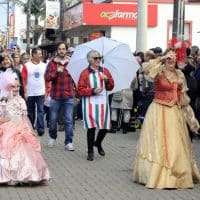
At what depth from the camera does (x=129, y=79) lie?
472 inches

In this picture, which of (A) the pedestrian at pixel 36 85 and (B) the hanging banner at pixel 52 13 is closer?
(A) the pedestrian at pixel 36 85

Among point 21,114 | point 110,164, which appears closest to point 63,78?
point 110,164

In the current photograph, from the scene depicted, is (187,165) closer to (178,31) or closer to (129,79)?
(129,79)

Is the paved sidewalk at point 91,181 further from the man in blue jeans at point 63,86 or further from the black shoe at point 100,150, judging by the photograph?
the man in blue jeans at point 63,86

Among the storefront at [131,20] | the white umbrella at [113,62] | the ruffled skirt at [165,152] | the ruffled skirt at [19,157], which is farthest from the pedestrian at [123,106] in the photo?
the storefront at [131,20]

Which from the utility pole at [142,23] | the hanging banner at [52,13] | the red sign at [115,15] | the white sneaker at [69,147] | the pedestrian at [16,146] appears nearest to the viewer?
the pedestrian at [16,146]

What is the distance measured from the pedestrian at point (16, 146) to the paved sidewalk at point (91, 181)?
0.50ft

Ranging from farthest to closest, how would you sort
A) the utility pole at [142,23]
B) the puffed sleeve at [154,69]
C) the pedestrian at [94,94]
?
1. the utility pole at [142,23]
2. the pedestrian at [94,94]
3. the puffed sleeve at [154,69]

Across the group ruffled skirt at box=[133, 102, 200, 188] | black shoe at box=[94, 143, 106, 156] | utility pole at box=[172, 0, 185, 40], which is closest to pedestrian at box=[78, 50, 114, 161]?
black shoe at box=[94, 143, 106, 156]

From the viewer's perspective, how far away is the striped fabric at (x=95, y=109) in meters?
11.5

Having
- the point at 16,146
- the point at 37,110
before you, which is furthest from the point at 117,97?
the point at 16,146

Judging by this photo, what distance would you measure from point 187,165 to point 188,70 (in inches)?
124

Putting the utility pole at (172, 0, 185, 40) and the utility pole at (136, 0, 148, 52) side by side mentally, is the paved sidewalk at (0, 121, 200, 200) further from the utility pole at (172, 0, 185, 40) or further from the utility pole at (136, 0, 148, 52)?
the utility pole at (136, 0, 148, 52)

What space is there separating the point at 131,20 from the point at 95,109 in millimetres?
19296
